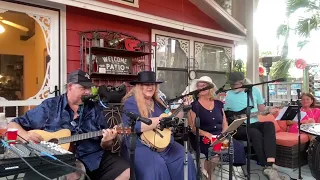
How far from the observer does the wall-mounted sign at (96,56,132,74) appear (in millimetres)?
3579

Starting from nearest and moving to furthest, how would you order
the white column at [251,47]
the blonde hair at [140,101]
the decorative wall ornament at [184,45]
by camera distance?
1. the blonde hair at [140,101]
2. the decorative wall ornament at [184,45]
3. the white column at [251,47]

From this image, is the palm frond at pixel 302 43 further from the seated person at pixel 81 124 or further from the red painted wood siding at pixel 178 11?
the seated person at pixel 81 124

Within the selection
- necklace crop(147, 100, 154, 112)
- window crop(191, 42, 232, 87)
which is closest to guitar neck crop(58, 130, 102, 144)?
necklace crop(147, 100, 154, 112)

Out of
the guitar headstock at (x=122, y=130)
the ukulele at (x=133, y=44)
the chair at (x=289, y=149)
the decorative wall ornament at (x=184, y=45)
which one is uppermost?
the decorative wall ornament at (x=184, y=45)

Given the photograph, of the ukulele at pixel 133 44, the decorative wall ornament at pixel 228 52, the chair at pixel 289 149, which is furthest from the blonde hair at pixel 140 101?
the decorative wall ornament at pixel 228 52

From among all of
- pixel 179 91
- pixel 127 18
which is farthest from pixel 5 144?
pixel 179 91

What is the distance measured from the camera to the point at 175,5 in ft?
15.2

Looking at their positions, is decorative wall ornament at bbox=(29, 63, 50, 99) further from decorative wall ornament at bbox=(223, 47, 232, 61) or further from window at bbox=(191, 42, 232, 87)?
decorative wall ornament at bbox=(223, 47, 232, 61)

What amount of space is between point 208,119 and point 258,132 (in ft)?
2.23

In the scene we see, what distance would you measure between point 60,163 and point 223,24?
453cm

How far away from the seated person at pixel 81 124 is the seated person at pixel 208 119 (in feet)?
3.65

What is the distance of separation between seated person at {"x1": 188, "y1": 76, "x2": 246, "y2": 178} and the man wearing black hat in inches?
12.4

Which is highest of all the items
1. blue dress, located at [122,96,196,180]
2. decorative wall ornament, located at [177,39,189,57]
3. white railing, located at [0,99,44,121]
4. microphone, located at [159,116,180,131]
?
decorative wall ornament, located at [177,39,189,57]

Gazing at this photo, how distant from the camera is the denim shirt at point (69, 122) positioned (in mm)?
2227
